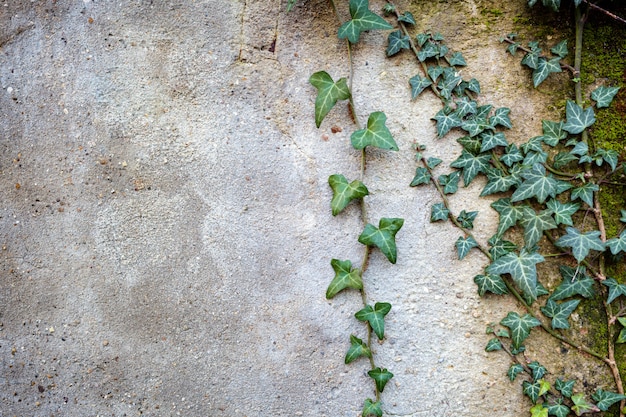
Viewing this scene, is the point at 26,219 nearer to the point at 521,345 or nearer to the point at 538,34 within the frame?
the point at 521,345

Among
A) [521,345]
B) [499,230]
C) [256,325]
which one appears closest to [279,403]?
[256,325]

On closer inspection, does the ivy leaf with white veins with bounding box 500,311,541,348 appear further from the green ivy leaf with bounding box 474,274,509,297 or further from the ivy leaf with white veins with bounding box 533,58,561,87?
the ivy leaf with white veins with bounding box 533,58,561,87

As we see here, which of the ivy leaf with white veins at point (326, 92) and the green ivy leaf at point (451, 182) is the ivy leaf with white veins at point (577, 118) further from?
the ivy leaf with white veins at point (326, 92)

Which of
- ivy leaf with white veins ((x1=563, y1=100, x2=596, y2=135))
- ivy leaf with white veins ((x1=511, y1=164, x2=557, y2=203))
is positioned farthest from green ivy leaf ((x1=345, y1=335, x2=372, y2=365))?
ivy leaf with white veins ((x1=563, y1=100, x2=596, y2=135))

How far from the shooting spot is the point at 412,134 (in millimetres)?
1993

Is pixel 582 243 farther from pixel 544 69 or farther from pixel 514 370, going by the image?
pixel 544 69

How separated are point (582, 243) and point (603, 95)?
0.59 m

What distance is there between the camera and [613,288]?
6.02 ft

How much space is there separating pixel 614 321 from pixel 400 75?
1275 millimetres

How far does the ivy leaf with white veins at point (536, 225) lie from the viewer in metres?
Answer: 1.82

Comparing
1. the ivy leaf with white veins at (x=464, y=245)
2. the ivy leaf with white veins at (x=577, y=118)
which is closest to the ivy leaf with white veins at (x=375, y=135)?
the ivy leaf with white veins at (x=464, y=245)

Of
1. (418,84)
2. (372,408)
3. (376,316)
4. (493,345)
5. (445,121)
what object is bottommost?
(372,408)

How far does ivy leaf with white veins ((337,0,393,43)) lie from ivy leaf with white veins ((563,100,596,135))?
0.76m

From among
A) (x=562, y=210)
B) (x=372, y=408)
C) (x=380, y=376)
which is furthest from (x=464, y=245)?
(x=372, y=408)
